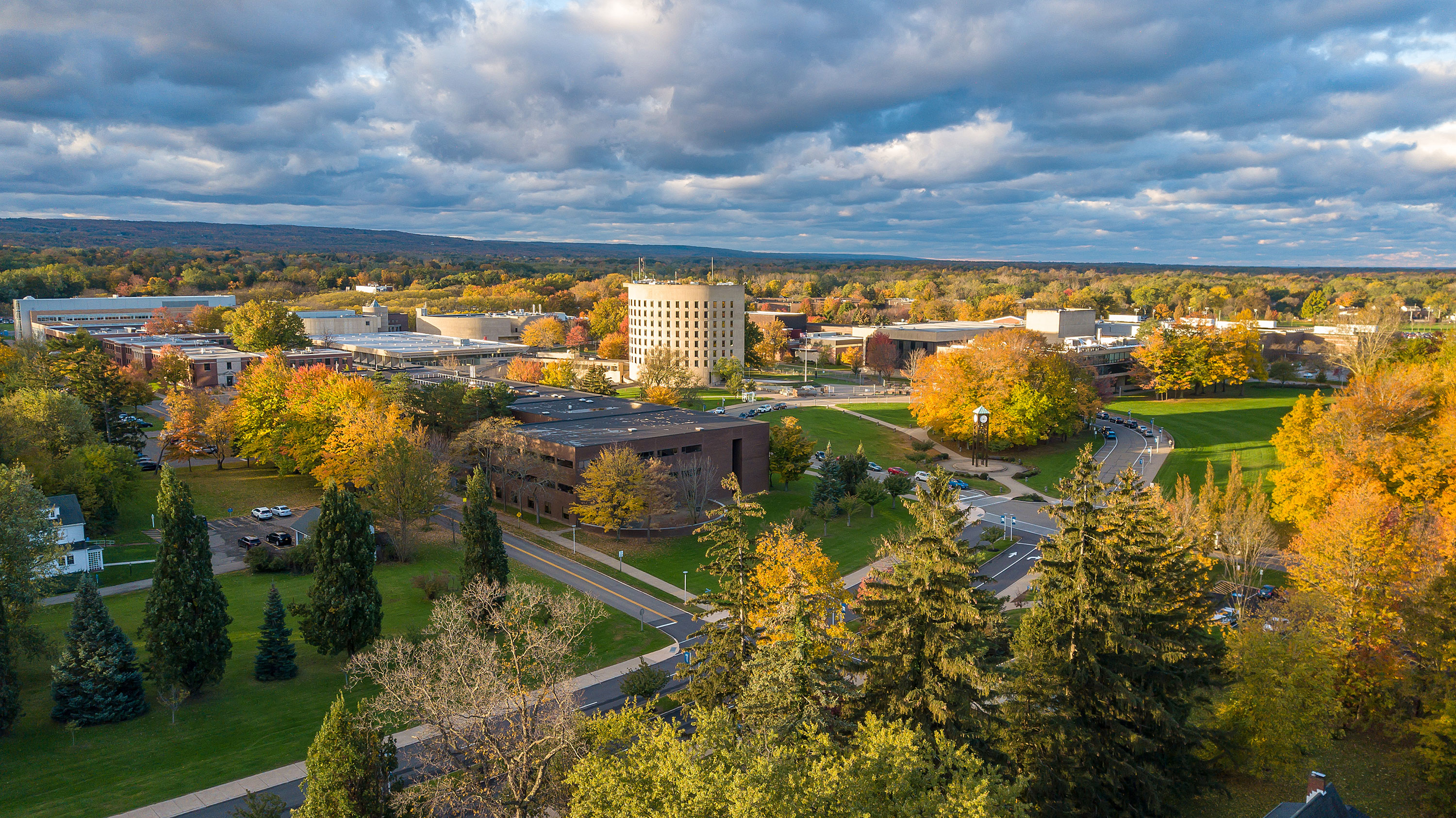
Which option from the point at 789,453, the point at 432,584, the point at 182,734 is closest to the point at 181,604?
the point at 182,734

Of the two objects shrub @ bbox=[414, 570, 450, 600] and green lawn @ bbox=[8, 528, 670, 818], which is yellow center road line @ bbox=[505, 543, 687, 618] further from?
shrub @ bbox=[414, 570, 450, 600]

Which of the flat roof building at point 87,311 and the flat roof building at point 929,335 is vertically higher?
the flat roof building at point 87,311

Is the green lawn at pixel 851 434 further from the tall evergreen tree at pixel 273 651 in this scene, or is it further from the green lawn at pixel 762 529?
the tall evergreen tree at pixel 273 651

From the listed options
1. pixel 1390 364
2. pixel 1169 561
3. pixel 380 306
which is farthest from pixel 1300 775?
pixel 380 306

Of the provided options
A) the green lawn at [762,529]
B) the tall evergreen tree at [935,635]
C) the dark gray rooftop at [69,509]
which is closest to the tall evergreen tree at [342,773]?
the tall evergreen tree at [935,635]

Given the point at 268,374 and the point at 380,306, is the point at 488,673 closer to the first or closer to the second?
the point at 268,374
